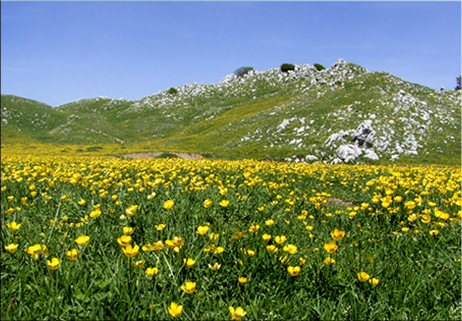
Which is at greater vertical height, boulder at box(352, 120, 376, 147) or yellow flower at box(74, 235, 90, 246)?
boulder at box(352, 120, 376, 147)

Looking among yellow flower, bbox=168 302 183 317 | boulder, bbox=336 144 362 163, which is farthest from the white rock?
yellow flower, bbox=168 302 183 317

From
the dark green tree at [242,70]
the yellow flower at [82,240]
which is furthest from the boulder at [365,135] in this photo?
the dark green tree at [242,70]

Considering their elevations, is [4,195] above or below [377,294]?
above

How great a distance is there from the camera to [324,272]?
7.97 ft

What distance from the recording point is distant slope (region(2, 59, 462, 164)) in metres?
21.1

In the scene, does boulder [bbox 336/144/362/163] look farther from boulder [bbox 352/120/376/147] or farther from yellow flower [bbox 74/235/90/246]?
yellow flower [bbox 74/235/90/246]

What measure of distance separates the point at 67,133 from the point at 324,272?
181 feet

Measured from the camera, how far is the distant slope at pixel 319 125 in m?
21.1

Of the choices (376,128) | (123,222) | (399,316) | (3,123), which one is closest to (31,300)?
(123,222)

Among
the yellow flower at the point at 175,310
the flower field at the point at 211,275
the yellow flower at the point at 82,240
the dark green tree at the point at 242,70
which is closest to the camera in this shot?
the yellow flower at the point at 175,310

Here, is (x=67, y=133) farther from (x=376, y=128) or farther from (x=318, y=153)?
(x=376, y=128)

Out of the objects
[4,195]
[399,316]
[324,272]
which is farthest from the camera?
[4,195]

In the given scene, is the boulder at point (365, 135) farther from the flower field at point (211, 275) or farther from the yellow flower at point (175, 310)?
the yellow flower at point (175, 310)

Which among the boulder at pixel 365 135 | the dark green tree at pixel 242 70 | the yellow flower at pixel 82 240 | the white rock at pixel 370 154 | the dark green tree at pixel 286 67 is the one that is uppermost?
the dark green tree at pixel 242 70
